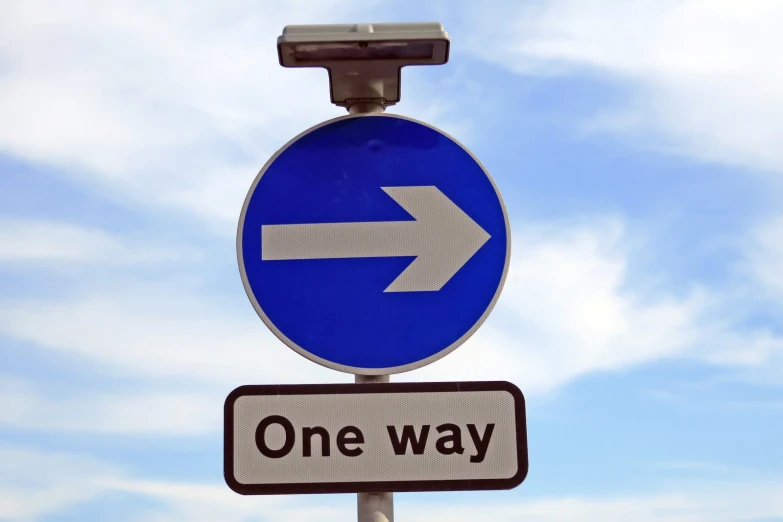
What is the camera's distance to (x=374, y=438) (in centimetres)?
190

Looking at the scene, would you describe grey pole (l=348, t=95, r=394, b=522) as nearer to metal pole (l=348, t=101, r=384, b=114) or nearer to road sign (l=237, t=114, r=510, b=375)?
road sign (l=237, t=114, r=510, b=375)

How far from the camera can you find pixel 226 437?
6.23 ft

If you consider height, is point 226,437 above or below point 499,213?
below

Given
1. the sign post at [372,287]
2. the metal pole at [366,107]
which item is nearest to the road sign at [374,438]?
the sign post at [372,287]

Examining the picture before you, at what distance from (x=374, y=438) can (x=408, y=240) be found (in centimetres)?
38

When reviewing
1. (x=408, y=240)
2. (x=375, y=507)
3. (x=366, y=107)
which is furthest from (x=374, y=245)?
(x=375, y=507)

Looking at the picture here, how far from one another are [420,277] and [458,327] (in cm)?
12

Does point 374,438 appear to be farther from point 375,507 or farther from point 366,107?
point 366,107

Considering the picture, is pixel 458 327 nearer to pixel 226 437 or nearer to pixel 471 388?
pixel 471 388

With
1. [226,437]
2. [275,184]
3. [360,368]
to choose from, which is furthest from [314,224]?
[226,437]

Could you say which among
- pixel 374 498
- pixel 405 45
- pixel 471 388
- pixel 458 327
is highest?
pixel 405 45

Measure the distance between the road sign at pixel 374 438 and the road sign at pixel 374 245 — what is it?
76 millimetres

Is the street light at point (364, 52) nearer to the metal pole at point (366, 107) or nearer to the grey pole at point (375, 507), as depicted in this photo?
the metal pole at point (366, 107)

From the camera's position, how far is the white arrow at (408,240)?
78.3 inches
